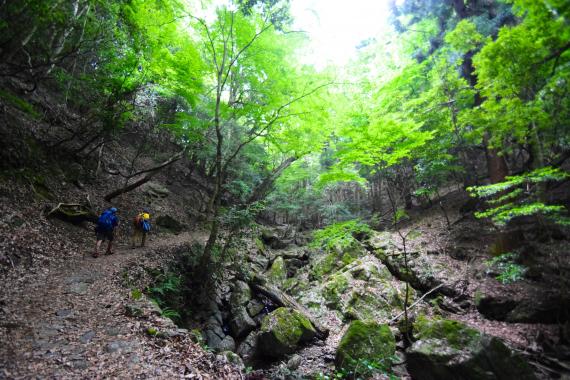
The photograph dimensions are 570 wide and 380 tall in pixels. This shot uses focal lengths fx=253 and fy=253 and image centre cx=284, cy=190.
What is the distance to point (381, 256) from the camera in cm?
1241

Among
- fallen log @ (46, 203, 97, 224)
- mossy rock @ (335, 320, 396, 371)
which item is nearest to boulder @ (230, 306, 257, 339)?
mossy rock @ (335, 320, 396, 371)

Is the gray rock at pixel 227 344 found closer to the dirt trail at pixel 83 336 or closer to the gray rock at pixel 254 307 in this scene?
the gray rock at pixel 254 307

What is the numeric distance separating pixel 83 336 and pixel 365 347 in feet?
21.1

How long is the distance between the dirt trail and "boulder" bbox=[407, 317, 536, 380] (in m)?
4.61

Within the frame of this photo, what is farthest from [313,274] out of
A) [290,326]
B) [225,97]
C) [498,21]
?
[498,21]

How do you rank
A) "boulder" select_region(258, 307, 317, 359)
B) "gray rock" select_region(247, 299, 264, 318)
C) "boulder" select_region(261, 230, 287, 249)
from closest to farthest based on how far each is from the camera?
1. "boulder" select_region(258, 307, 317, 359)
2. "gray rock" select_region(247, 299, 264, 318)
3. "boulder" select_region(261, 230, 287, 249)

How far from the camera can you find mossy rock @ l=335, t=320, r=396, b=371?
6.64 m

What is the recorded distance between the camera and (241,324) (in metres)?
8.62

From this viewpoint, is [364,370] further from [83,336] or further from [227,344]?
[83,336]

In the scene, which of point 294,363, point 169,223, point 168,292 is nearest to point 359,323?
point 294,363

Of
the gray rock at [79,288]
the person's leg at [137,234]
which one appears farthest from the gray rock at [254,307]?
the person's leg at [137,234]

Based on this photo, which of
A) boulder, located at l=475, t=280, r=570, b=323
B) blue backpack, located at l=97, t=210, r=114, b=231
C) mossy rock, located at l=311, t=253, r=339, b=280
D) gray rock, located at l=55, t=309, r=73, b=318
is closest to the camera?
gray rock, located at l=55, t=309, r=73, b=318

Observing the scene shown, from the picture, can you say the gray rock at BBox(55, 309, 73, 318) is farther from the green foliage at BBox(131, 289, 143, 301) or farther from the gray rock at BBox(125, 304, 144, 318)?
the green foliage at BBox(131, 289, 143, 301)

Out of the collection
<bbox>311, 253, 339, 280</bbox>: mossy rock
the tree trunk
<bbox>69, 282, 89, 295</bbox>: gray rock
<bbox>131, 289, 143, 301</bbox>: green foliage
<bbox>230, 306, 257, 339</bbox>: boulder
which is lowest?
<bbox>230, 306, 257, 339</bbox>: boulder
